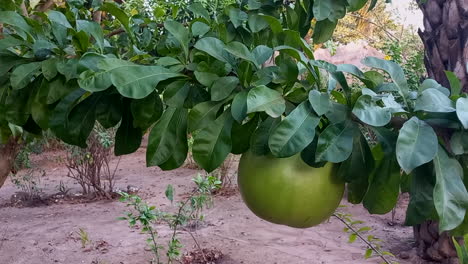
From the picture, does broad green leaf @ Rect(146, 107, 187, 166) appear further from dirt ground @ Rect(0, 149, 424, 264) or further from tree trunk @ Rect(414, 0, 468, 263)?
dirt ground @ Rect(0, 149, 424, 264)

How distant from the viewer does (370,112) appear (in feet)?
1.95

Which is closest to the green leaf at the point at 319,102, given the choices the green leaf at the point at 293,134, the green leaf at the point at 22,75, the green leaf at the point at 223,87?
the green leaf at the point at 293,134

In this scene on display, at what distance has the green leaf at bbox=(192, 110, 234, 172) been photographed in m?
0.71

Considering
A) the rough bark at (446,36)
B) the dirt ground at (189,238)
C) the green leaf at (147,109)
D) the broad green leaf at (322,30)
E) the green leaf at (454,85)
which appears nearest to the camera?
the green leaf at (454,85)

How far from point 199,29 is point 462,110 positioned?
1.63 feet

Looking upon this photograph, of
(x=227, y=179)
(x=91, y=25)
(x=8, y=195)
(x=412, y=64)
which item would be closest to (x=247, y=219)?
(x=227, y=179)

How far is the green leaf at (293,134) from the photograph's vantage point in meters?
0.63

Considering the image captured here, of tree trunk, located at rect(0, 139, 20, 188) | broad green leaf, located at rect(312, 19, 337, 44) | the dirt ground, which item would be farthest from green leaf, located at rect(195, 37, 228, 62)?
the dirt ground

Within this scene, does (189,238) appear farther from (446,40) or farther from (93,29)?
(93,29)

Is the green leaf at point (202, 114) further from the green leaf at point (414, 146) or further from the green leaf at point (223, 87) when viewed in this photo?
the green leaf at point (414, 146)

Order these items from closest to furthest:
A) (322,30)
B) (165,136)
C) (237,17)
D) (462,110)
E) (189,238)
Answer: (462,110), (165,136), (237,17), (322,30), (189,238)

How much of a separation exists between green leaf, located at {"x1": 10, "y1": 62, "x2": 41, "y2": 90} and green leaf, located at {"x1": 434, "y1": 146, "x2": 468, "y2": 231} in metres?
0.62

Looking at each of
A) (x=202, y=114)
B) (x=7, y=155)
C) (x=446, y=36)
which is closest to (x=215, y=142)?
(x=202, y=114)

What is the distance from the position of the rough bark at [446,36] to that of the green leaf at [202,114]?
2079mm
